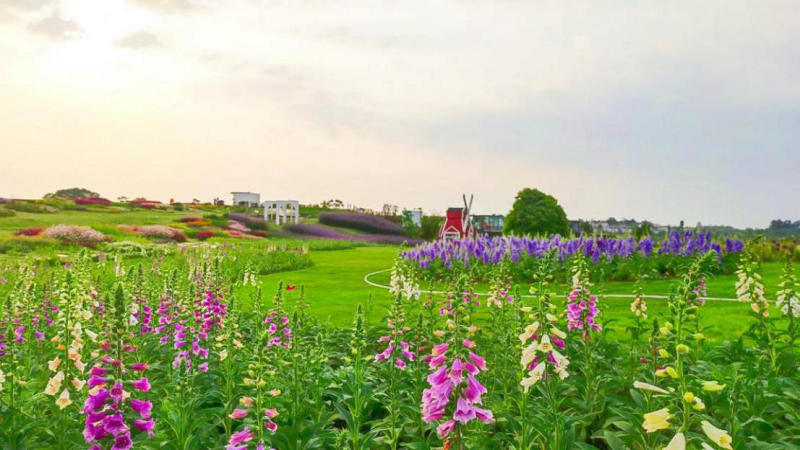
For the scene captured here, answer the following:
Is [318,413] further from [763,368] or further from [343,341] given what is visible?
[763,368]

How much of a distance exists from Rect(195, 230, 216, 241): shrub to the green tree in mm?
20629

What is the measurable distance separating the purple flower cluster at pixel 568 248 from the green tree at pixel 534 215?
19804mm

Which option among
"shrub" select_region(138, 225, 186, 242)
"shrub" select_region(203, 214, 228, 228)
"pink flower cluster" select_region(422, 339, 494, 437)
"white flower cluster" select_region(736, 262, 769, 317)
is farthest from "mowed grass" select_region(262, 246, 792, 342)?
"shrub" select_region(203, 214, 228, 228)

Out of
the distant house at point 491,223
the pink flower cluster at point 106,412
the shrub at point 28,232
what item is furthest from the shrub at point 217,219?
the pink flower cluster at point 106,412

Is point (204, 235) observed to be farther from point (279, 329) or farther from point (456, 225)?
point (279, 329)

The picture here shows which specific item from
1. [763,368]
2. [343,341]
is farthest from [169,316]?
[763,368]

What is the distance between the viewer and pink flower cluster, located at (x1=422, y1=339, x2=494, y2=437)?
2.96 metres

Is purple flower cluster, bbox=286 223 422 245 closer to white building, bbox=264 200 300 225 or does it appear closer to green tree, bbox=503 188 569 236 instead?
white building, bbox=264 200 300 225

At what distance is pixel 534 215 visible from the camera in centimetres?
3891

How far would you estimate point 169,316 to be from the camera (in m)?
6.92

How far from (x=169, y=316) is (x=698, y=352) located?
21.0 feet

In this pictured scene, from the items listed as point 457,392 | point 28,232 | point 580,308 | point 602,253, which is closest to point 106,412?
point 457,392

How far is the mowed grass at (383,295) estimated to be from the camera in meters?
9.67

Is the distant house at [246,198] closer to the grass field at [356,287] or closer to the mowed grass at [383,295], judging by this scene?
the grass field at [356,287]
